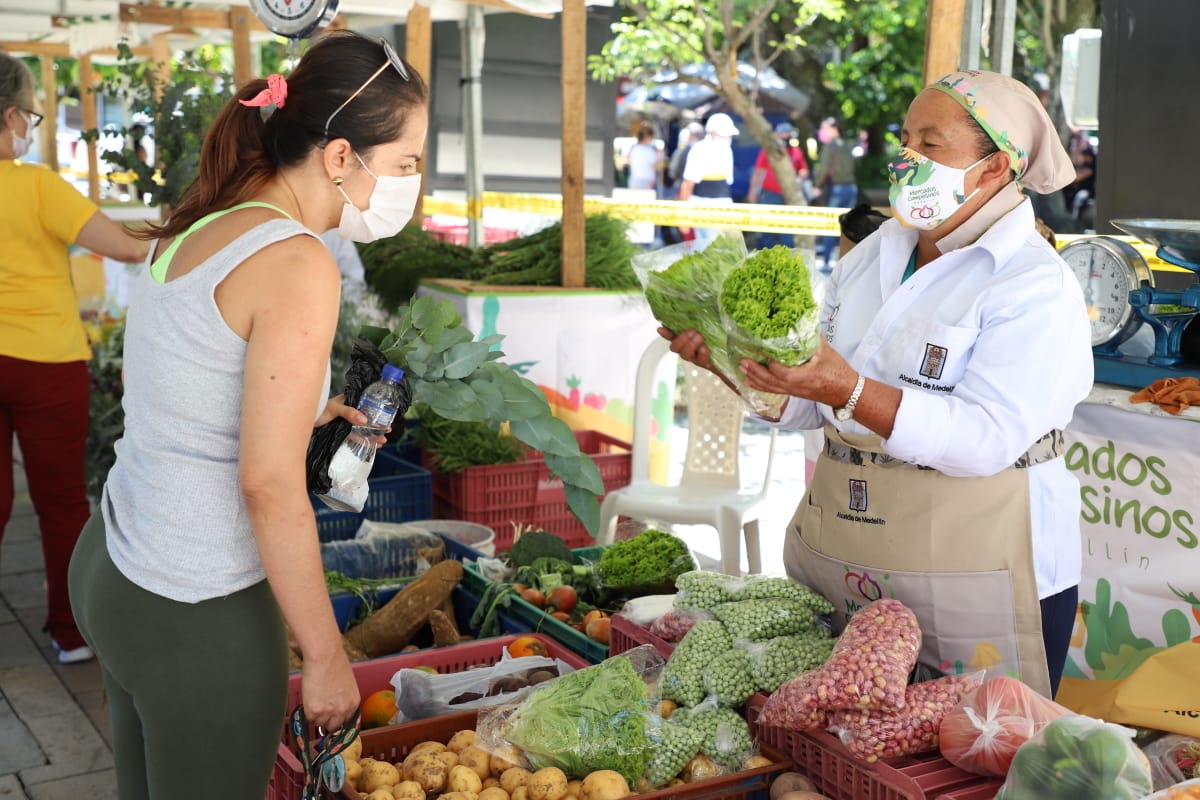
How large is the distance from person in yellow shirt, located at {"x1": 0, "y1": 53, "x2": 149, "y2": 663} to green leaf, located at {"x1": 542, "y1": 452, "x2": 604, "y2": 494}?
1.81m

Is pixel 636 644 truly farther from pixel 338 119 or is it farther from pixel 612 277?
pixel 612 277

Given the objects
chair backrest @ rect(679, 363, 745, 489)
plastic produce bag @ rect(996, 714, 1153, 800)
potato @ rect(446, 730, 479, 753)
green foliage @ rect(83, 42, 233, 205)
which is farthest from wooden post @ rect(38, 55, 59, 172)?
plastic produce bag @ rect(996, 714, 1153, 800)

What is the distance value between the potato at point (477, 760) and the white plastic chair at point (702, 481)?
2192 millimetres

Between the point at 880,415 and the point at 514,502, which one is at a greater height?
the point at 880,415

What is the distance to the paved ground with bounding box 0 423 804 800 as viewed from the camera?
11.3 feet

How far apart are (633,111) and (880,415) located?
20.6 meters

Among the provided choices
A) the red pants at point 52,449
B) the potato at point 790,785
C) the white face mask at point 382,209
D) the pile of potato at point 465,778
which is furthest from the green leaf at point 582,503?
the red pants at point 52,449

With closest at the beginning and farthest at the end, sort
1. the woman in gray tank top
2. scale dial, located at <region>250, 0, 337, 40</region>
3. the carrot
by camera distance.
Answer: the woman in gray tank top, the carrot, scale dial, located at <region>250, 0, 337, 40</region>

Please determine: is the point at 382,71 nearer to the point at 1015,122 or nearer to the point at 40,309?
the point at 1015,122

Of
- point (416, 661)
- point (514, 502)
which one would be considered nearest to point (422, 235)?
point (514, 502)

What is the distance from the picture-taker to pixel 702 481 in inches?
187

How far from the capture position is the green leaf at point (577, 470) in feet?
8.76

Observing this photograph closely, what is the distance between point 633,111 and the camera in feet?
71.9

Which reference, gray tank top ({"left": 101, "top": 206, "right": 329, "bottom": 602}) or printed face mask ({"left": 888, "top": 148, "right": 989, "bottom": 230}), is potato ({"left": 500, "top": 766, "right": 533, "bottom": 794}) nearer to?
gray tank top ({"left": 101, "top": 206, "right": 329, "bottom": 602})
